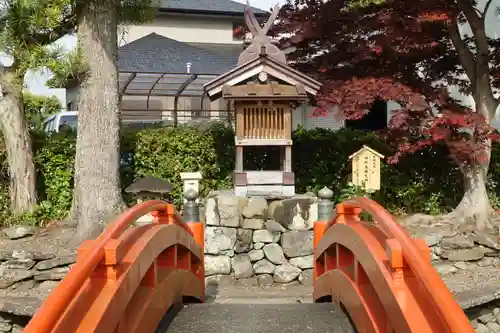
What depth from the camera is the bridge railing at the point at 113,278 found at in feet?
7.04

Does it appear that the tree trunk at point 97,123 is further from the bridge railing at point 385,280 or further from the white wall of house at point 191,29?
the white wall of house at point 191,29

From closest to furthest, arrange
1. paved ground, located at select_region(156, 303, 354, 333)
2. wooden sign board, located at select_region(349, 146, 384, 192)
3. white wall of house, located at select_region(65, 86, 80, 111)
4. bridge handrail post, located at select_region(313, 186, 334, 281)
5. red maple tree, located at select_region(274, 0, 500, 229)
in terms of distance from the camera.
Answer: paved ground, located at select_region(156, 303, 354, 333) → bridge handrail post, located at select_region(313, 186, 334, 281) → red maple tree, located at select_region(274, 0, 500, 229) → wooden sign board, located at select_region(349, 146, 384, 192) → white wall of house, located at select_region(65, 86, 80, 111)

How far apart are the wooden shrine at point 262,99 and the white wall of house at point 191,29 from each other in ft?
36.1

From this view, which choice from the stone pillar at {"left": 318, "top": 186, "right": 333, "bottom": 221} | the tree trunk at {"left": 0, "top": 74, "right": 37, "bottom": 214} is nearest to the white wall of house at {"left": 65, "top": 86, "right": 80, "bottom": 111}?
the tree trunk at {"left": 0, "top": 74, "right": 37, "bottom": 214}

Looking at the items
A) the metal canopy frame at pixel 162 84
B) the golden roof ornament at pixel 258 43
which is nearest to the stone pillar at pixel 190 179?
the golden roof ornament at pixel 258 43

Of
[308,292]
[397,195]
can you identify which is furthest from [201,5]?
[308,292]

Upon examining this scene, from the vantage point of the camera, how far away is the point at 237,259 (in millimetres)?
8625

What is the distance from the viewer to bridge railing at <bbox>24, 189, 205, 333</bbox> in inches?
84.5

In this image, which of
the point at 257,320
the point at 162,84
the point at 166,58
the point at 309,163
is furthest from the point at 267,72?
the point at 166,58

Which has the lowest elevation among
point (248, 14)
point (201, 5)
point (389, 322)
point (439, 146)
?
point (389, 322)

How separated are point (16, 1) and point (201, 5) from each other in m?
11.9

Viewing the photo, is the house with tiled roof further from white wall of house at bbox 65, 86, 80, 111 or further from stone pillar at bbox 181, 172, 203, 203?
stone pillar at bbox 181, 172, 203, 203

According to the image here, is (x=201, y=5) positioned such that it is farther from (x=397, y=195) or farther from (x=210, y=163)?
(x=397, y=195)

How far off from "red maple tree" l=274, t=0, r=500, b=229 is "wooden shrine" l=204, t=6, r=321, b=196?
0.54m
